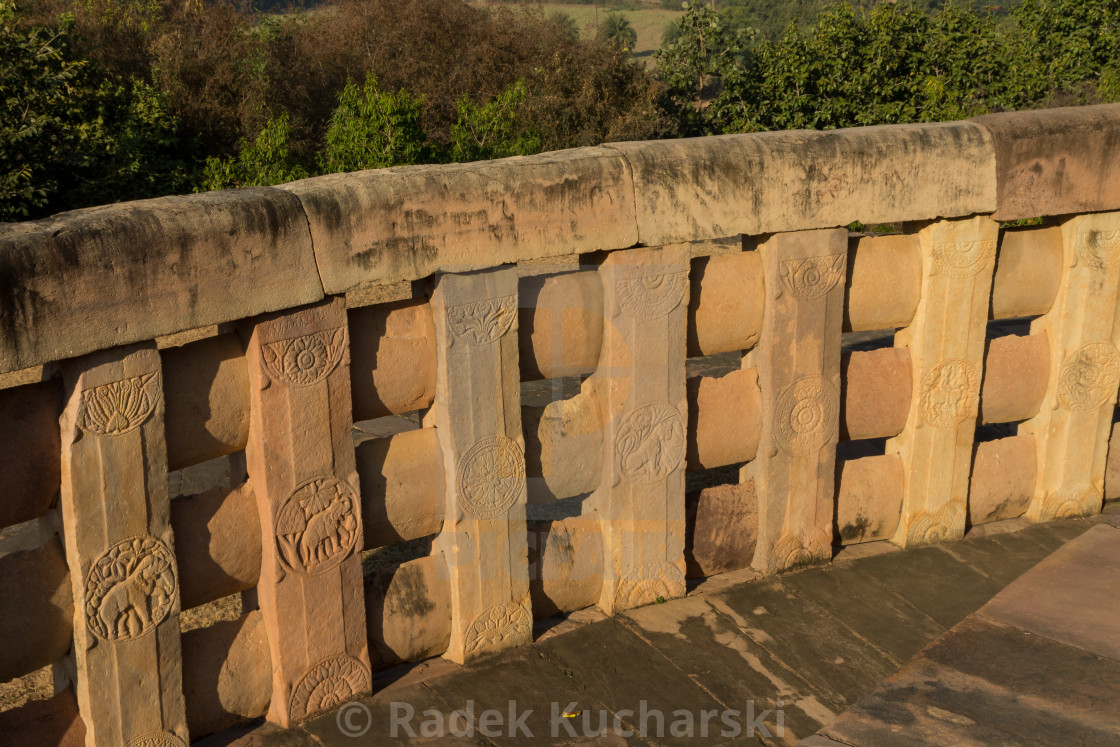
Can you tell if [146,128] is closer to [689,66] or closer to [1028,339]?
[689,66]

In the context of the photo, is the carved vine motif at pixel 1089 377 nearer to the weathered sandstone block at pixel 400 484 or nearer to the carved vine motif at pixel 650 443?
the carved vine motif at pixel 650 443

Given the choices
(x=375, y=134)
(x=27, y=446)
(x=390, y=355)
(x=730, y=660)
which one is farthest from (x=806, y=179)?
(x=375, y=134)

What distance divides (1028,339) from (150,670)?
5002 mm

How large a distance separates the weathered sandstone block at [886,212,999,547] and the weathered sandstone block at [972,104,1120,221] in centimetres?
21

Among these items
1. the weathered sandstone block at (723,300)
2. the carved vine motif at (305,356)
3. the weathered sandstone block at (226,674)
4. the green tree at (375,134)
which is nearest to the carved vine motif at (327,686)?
the weathered sandstone block at (226,674)

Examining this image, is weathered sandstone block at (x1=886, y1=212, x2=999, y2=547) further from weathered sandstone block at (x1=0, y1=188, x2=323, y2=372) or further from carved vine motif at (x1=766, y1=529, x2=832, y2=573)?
weathered sandstone block at (x1=0, y1=188, x2=323, y2=372)

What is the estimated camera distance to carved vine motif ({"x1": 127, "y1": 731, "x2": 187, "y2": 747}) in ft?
13.2

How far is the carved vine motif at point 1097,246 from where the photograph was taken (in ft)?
19.6

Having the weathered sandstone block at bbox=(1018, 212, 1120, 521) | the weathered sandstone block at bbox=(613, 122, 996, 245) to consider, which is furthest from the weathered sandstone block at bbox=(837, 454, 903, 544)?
the weathered sandstone block at bbox=(613, 122, 996, 245)

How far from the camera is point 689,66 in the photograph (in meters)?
19.1

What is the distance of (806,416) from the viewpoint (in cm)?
548

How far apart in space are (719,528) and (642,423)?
86 cm

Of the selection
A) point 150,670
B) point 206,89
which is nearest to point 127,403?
point 150,670

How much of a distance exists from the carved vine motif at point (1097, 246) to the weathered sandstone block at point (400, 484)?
3879 mm
